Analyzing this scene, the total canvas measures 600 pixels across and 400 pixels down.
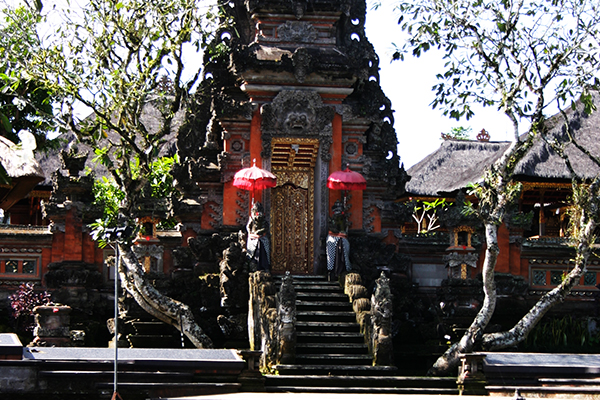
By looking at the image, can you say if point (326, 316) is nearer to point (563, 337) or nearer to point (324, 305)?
point (324, 305)

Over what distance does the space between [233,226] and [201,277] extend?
1339 millimetres

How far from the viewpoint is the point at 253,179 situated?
1738 centimetres

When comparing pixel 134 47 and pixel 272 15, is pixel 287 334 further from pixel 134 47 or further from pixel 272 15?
pixel 272 15

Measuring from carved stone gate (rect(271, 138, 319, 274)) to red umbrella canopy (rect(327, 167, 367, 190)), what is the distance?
99cm

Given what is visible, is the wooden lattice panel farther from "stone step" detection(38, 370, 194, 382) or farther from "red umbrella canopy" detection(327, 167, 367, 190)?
"stone step" detection(38, 370, 194, 382)

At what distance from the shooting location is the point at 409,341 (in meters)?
17.6

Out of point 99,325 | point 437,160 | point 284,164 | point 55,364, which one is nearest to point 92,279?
point 99,325

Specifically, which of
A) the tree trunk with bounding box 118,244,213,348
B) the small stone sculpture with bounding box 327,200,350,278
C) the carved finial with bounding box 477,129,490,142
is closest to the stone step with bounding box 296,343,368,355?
the tree trunk with bounding box 118,244,213,348

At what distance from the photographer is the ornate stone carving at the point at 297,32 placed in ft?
62.3

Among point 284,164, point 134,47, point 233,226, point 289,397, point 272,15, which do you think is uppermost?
point 272,15

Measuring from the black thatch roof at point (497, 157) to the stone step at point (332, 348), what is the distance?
361 inches

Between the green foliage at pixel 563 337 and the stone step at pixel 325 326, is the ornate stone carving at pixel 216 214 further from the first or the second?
the green foliage at pixel 563 337

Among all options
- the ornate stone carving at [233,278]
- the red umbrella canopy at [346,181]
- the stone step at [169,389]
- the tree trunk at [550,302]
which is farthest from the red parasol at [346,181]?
the stone step at [169,389]

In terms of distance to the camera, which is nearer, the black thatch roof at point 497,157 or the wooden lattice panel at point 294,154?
the wooden lattice panel at point 294,154
